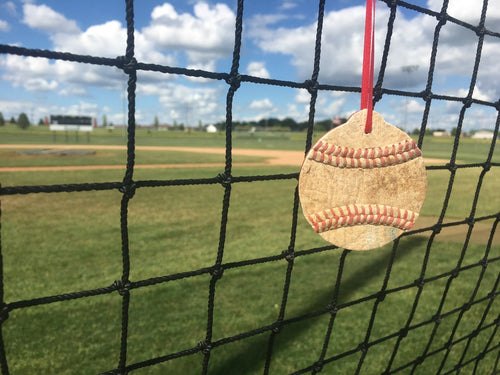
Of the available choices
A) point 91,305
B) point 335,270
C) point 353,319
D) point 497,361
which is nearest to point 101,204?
point 91,305

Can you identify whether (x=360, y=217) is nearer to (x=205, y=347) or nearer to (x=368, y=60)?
(x=368, y=60)

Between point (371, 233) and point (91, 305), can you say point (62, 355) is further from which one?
point (371, 233)

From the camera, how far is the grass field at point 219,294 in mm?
2484

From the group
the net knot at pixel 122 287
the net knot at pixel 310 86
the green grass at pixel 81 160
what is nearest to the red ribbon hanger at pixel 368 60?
the net knot at pixel 310 86

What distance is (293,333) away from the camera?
2785mm

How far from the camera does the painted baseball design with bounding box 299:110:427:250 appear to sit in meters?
1.13

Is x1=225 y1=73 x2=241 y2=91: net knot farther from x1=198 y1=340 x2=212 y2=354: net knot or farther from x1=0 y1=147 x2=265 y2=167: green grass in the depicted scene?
x1=0 y1=147 x2=265 y2=167: green grass

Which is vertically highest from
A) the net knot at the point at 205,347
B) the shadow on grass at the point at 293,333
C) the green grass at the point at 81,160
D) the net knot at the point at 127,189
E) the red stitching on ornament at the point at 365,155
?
the red stitching on ornament at the point at 365,155

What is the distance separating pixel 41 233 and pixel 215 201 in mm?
3080

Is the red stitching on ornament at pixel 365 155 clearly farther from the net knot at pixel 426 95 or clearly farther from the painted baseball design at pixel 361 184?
the net knot at pixel 426 95

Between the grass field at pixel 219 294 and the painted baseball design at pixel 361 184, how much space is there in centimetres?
61

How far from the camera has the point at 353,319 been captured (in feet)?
9.77

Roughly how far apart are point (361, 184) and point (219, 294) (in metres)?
2.37

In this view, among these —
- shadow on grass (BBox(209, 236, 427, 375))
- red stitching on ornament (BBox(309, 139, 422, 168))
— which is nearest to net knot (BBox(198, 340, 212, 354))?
red stitching on ornament (BBox(309, 139, 422, 168))
